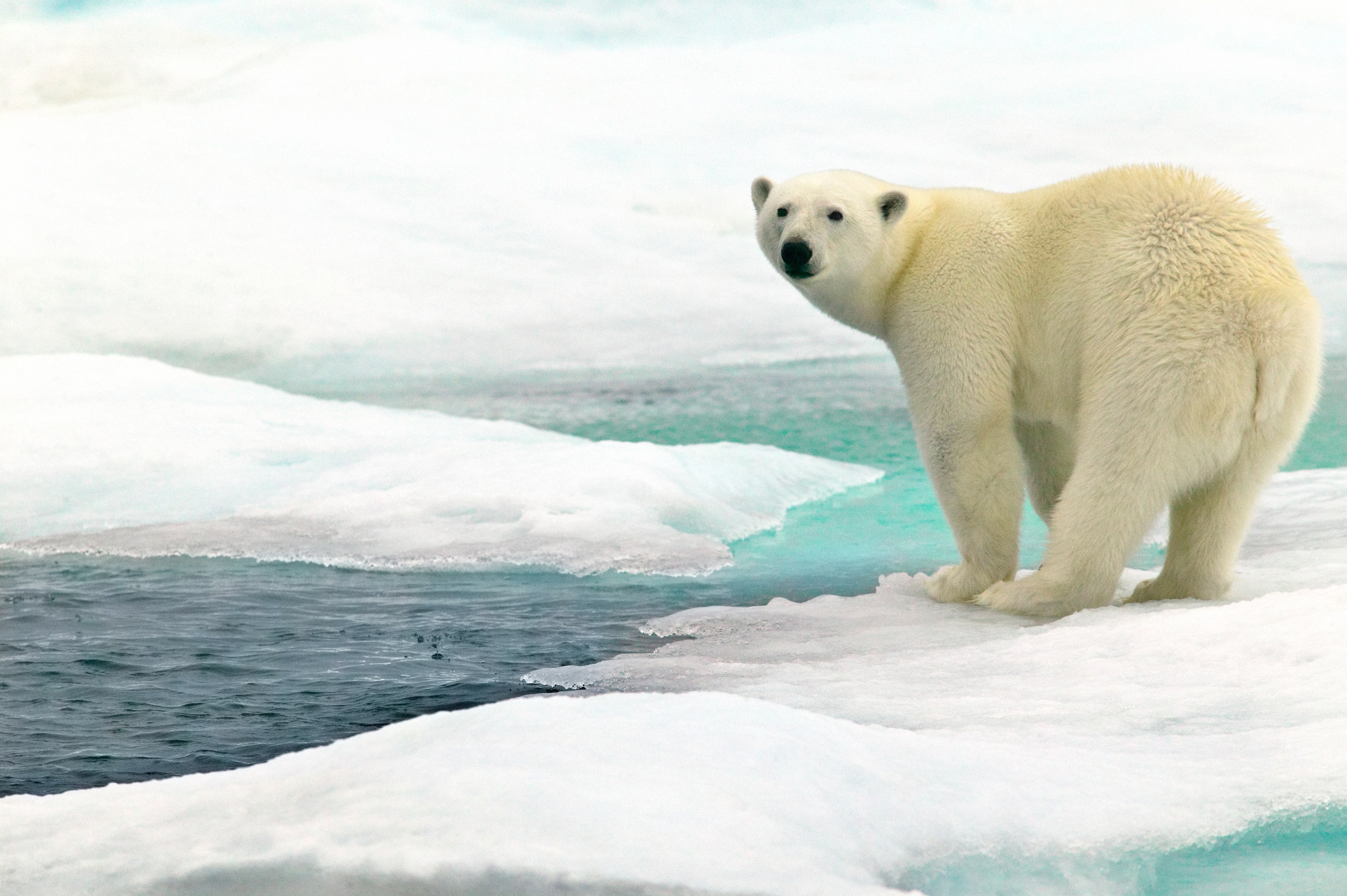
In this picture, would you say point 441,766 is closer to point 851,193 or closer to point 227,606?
point 851,193

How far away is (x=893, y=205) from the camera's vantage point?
4117 millimetres

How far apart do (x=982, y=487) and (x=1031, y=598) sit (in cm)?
43

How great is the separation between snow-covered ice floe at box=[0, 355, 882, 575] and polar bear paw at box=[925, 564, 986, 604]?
1.75 m

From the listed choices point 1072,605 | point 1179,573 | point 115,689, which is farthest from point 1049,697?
point 115,689

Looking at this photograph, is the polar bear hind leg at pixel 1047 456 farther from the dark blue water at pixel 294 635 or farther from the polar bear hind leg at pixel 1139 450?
the dark blue water at pixel 294 635

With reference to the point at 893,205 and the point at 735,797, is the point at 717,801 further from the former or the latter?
the point at 893,205

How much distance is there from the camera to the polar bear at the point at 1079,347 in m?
3.49

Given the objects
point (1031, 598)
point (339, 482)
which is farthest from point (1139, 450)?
point (339, 482)

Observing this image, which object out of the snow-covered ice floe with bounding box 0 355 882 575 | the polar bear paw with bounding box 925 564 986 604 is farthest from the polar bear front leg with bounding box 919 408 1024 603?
the snow-covered ice floe with bounding box 0 355 882 575

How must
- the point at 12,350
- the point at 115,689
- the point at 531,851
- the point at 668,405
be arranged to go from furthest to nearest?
the point at 668,405
the point at 12,350
the point at 115,689
the point at 531,851

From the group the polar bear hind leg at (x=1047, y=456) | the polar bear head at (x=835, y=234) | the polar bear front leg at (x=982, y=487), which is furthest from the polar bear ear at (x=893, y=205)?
the polar bear hind leg at (x=1047, y=456)

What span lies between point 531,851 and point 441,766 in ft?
0.86

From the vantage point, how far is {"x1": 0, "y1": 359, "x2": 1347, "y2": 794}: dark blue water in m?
3.21

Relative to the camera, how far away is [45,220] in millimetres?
19703
